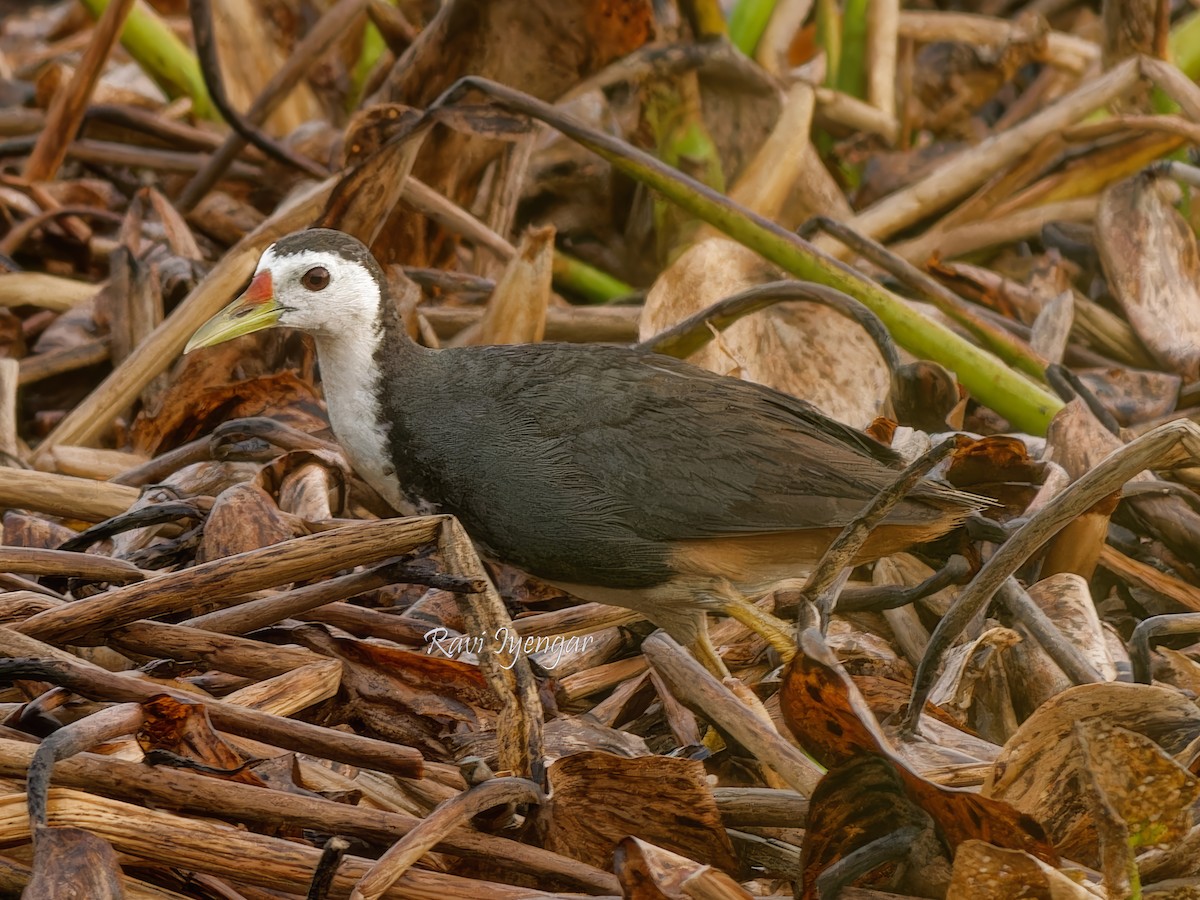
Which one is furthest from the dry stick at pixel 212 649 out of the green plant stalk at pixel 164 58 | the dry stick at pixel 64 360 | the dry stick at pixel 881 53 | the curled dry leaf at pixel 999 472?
the dry stick at pixel 881 53

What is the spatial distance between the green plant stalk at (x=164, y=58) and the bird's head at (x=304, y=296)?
199 cm

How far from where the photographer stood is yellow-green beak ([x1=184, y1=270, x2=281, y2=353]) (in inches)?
115

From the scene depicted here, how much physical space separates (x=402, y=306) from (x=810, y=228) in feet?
3.37

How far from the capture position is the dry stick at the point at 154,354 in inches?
134

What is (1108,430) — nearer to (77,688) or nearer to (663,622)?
(663,622)

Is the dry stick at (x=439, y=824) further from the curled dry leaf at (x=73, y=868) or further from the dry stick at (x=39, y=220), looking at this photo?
the dry stick at (x=39, y=220)

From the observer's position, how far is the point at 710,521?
2.68 meters

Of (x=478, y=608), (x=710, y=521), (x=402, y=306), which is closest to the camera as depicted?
(x=478, y=608)

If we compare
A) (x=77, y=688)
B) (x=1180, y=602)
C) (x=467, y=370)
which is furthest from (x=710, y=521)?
(x=77, y=688)

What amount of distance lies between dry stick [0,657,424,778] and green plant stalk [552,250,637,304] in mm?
2338

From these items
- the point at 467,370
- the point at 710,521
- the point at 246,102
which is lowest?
the point at 710,521

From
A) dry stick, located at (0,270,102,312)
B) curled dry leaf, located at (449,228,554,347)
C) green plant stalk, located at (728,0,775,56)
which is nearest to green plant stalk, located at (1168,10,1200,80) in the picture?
green plant stalk, located at (728,0,775,56)

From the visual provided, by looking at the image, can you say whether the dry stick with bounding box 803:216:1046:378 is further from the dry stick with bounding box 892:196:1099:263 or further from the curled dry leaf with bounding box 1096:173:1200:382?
the dry stick with bounding box 892:196:1099:263

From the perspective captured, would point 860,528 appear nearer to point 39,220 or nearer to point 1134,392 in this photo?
point 1134,392
